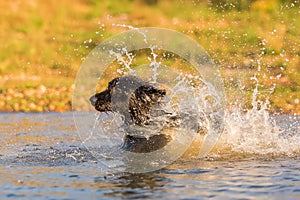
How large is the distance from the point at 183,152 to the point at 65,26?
12934 mm

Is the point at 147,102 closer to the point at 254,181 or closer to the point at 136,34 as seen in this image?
the point at 254,181

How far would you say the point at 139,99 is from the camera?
8938 mm

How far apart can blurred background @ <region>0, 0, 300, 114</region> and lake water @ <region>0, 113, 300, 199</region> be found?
21.4 ft

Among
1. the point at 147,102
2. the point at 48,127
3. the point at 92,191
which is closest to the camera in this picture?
the point at 92,191

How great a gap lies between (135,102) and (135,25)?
12091 mm

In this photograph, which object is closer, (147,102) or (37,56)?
(147,102)

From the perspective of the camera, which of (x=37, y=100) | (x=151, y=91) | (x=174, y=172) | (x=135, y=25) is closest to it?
(x=174, y=172)

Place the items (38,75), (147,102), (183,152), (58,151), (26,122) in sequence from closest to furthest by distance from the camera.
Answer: (147,102) → (183,152) → (58,151) → (26,122) → (38,75)

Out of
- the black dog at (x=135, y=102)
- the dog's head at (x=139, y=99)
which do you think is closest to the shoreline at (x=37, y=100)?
the black dog at (x=135, y=102)

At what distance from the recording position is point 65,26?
A: 71.0 feet

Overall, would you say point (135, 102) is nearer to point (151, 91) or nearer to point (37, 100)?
point (151, 91)

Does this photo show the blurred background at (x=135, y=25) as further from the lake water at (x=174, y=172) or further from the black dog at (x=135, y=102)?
the black dog at (x=135, y=102)

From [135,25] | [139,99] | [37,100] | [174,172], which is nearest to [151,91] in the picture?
[139,99]

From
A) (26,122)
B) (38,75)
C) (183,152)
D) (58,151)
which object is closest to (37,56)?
(38,75)
